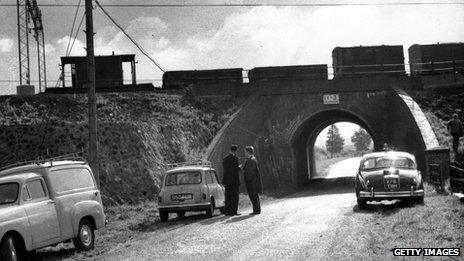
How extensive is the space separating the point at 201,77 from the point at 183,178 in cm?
1906

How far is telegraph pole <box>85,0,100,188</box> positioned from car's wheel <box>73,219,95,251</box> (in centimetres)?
383

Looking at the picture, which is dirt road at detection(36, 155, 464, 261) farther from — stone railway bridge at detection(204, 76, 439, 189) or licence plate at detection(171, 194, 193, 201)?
stone railway bridge at detection(204, 76, 439, 189)

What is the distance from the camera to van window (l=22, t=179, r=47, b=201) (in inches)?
400

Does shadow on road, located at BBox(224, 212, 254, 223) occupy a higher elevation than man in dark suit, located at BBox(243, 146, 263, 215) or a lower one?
lower

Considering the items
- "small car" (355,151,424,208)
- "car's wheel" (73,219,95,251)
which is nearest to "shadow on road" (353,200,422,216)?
"small car" (355,151,424,208)

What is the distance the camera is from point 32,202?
10.1 metres

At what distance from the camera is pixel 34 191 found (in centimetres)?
1042

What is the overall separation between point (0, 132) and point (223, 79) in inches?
632

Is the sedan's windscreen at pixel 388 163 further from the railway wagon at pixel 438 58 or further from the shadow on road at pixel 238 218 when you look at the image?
the railway wagon at pixel 438 58

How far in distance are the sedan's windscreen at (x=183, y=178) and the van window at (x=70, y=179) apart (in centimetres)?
405

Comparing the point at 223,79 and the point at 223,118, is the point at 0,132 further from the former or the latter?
the point at 223,79

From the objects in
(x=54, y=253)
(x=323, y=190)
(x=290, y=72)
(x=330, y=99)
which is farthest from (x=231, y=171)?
(x=290, y=72)

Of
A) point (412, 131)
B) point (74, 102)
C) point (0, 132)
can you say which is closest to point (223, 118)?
point (74, 102)

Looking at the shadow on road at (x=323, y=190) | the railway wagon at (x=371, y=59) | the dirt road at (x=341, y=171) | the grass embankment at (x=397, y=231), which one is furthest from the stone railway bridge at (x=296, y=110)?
the grass embankment at (x=397, y=231)
